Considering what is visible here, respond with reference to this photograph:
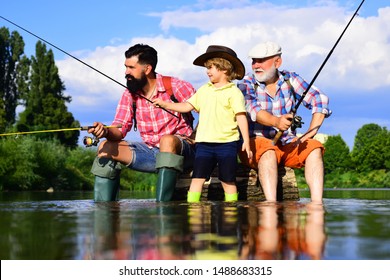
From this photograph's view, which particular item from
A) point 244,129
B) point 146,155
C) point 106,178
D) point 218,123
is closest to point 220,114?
point 218,123

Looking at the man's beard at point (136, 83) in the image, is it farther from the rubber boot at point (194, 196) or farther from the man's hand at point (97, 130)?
the rubber boot at point (194, 196)

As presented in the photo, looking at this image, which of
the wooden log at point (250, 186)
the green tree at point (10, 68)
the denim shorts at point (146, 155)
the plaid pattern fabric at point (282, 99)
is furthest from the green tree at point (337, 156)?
the denim shorts at point (146, 155)

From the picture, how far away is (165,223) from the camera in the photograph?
4332mm

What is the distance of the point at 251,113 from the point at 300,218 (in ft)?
9.03

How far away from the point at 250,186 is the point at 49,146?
37.4 metres

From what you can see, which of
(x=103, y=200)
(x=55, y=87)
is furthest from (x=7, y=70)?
(x=103, y=200)

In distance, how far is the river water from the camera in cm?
305

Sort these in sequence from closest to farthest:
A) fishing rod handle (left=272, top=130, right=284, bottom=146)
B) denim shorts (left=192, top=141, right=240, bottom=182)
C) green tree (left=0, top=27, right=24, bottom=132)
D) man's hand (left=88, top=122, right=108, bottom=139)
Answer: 1. denim shorts (left=192, top=141, right=240, bottom=182)
2. fishing rod handle (left=272, top=130, right=284, bottom=146)
3. man's hand (left=88, top=122, right=108, bottom=139)
4. green tree (left=0, top=27, right=24, bottom=132)

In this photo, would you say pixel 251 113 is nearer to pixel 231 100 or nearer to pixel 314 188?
pixel 231 100

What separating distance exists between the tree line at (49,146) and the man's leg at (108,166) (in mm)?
31545

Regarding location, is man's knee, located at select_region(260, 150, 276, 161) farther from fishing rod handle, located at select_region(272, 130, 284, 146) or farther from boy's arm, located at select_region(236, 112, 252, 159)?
boy's arm, located at select_region(236, 112, 252, 159)

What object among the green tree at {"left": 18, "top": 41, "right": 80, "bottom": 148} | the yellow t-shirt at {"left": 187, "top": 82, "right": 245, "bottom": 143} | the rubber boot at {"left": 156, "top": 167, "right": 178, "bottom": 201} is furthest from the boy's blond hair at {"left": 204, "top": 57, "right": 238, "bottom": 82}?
the green tree at {"left": 18, "top": 41, "right": 80, "bottom": 148}

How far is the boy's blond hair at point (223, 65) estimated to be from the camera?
7.35m

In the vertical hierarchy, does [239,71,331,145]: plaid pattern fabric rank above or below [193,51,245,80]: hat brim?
below
